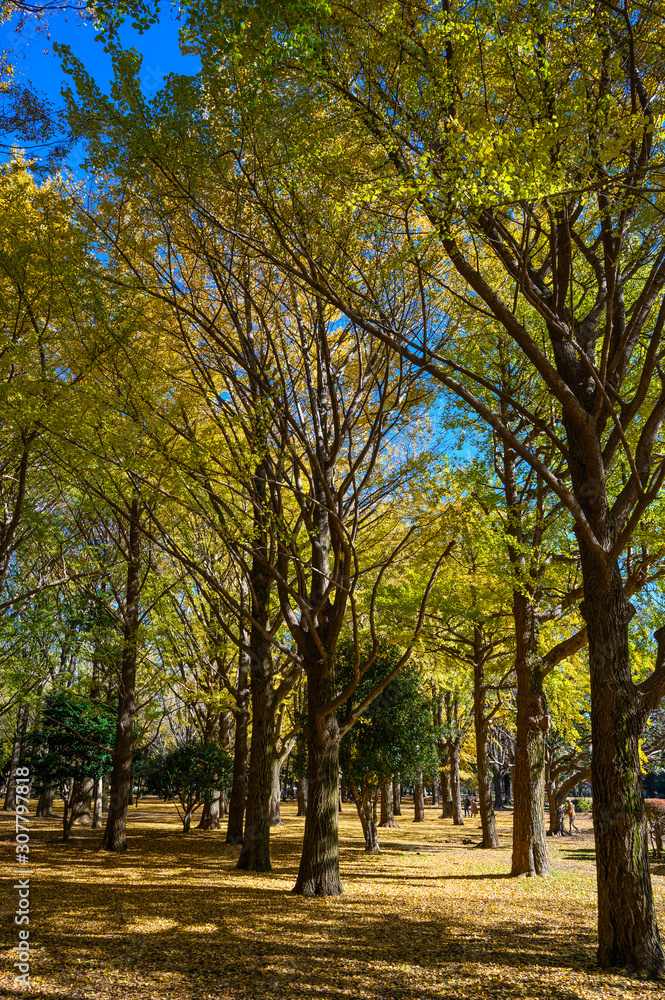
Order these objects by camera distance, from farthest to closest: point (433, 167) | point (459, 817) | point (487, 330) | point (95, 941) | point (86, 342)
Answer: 1. point (459, 817)
2. point (487, 330)
3. point (86, 342)
4. point (95, 941)
5. point (433, 167)

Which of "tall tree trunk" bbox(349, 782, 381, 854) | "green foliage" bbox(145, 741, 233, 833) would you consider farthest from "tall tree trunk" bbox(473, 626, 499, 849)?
"green foliage" bbox(145, 741, 233, 833)

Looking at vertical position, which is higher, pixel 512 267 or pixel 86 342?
pixel 86 342

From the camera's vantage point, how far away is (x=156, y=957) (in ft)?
16.5

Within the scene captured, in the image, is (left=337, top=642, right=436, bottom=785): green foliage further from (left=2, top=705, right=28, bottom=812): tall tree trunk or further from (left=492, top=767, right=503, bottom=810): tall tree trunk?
(left=492, top=767, right=503, bottom=810): tall tree trunk

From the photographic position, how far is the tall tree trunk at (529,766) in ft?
33.6

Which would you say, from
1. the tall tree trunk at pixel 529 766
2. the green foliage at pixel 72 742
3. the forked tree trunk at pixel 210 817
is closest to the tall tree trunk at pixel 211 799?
the forked tree trunk at pixel 210 817

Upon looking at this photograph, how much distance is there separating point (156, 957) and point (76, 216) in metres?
8.19

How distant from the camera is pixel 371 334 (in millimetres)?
6875

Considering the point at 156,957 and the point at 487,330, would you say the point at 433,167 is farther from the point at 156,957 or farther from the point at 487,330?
the point at 156,957

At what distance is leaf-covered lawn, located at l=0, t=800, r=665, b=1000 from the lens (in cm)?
441

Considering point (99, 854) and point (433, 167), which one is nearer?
point (433, 167)

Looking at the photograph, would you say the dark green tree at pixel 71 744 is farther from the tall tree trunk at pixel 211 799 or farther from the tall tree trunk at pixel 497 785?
the tall tree trunk at pixel 497 785

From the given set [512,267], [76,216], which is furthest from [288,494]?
[512,267]

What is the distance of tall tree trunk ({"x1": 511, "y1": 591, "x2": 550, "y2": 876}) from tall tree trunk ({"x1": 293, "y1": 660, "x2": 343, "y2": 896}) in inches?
155
